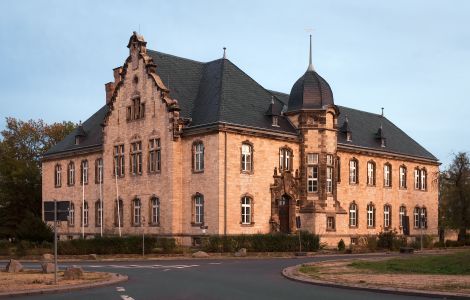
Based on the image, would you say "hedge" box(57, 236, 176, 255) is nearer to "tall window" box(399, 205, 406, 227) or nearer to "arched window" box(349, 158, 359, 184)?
"arched window" box(349, 158, 359, 184)

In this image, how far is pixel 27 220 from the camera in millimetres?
53500

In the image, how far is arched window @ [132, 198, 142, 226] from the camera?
51969mm

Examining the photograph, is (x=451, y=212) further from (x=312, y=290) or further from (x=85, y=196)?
(x=312, y=290)

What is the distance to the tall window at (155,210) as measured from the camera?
49906 mm

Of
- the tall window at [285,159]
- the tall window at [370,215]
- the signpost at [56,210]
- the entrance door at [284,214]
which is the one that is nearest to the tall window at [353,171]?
the tall window at [370,215]

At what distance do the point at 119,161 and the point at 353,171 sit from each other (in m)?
19.0

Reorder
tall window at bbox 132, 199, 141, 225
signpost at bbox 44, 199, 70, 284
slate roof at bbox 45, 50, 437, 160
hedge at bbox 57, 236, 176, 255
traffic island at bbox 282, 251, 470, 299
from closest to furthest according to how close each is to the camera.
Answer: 1. traffic island at bbox 282, 251, 470, 299
2. signpost at bbox 44, 199, 70, 284
3. hedge at bbox 57, 236, 176, 255
4. slate roof at bbox 45, 50, 437, 160
5. tall window at bbox 132, 199, 141, 225

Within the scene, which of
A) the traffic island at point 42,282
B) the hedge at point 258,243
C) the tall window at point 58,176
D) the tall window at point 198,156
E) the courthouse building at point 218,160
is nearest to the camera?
the traffic island at point 42,282

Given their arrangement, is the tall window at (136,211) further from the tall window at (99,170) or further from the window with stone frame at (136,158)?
the tall window at (99,170)

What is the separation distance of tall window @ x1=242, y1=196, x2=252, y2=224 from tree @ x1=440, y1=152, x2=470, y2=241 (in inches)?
883

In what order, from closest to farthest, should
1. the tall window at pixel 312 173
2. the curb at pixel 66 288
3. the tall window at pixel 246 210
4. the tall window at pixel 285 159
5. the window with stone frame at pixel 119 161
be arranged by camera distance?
the curb at pixel 66 288 → the tall window at pixel 246 210 → the tall window at pixel 285 159 → the tall window at pixel 312 173 → the window with stone frame at pixel 119 161

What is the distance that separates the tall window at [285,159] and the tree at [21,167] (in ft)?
77.2

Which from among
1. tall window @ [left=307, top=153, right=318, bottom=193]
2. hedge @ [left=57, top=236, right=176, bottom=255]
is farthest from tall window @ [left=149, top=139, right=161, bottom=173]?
tall window @ [left=307, top=153, right=318, bottom=193]

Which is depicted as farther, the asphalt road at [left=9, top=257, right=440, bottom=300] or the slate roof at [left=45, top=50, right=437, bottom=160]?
the slate roof at [left=45, top=50, right=437, bottom=160]
